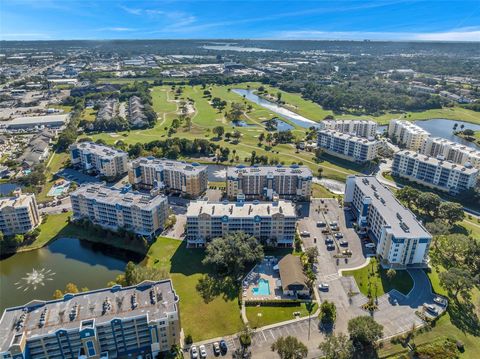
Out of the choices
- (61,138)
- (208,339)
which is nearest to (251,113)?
(61,138)

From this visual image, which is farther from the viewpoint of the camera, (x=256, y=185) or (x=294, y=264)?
(x=256, y=185)

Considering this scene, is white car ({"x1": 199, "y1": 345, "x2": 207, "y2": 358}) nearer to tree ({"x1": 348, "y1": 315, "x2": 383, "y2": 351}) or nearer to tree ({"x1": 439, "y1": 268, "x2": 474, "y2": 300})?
tree ({"x1": 348, "y1": 315, "x2": 383, "y2": 351})

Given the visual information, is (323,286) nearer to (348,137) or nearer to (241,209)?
(241,209)

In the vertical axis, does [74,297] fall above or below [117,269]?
above

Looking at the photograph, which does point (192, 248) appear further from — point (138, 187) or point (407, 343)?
point (407, 343)

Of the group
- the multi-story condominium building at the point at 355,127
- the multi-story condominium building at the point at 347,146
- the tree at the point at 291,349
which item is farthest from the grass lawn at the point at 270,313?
the multi-story condominium building at the point at 355,127
